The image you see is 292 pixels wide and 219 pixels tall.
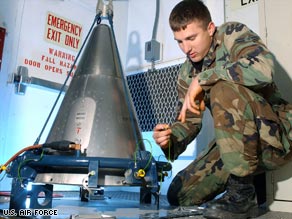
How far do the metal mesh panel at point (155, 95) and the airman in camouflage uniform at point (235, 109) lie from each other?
24.5 inches

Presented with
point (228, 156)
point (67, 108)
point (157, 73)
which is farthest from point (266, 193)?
point (157, 73)

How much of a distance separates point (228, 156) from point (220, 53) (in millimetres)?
405

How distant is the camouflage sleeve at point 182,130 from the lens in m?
1.09

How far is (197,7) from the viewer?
3.65 ft

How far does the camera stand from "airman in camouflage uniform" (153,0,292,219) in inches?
34.1

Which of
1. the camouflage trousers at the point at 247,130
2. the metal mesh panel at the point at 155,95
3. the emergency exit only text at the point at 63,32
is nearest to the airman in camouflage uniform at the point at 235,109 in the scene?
the camouflage trousers at the point at 247,130

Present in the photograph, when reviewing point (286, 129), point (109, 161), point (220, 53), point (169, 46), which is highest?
point (169, 46)

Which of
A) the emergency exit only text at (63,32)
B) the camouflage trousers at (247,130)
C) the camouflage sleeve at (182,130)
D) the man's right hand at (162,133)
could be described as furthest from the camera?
the emergency exit only text at (63,32)

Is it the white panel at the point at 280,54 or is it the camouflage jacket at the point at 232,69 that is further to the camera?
the white panel at the point at 280,54

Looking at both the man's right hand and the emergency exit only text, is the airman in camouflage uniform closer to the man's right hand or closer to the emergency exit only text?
the man's right hand

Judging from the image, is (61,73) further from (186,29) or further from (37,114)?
(186,29)

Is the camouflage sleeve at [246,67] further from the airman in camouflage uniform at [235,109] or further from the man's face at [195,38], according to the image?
the man's face at [195,38]

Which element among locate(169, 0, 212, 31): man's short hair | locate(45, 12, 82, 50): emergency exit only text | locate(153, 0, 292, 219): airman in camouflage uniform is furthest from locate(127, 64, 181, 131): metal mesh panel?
locate(169, 0, 212, 31): man's short hair

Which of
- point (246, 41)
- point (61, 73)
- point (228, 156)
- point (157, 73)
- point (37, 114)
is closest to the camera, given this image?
point (228, 156)
